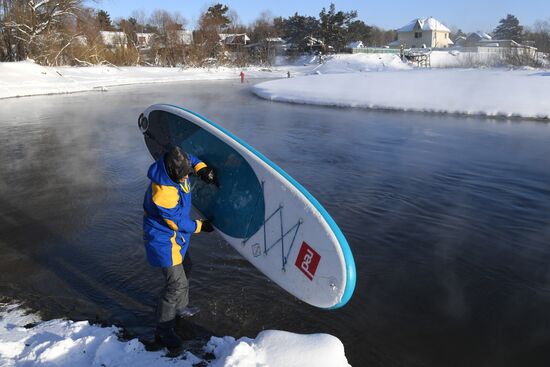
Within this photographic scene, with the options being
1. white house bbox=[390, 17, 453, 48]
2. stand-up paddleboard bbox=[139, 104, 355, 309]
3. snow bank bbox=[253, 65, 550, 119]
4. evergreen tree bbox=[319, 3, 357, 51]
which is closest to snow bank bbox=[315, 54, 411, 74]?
evergreen tree bbox=[319, 3, 357, 51]

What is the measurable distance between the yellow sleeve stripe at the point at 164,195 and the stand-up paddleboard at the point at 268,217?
1010mm

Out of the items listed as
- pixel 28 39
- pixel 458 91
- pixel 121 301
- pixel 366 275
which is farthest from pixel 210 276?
pixel 28 39

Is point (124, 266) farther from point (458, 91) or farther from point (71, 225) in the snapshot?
point (458, 91)

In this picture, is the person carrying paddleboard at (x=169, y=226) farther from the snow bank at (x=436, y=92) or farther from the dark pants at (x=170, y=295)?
the snow bank at (x=436, y=92)

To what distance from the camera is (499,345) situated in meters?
3.46

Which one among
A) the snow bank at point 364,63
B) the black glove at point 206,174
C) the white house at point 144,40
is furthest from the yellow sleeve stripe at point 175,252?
the white house at point 144,40

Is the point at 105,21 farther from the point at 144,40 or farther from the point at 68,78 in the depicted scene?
the point at 68,78

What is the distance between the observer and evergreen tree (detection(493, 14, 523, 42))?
83938mm

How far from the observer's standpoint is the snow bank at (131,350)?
2883mm

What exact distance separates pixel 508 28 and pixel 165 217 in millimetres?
102347

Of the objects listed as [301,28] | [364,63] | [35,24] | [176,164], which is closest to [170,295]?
[176,164]

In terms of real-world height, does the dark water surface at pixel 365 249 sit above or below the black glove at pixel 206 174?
below

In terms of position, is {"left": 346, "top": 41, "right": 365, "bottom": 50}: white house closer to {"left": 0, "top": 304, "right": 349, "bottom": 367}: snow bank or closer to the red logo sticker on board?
the red logo sticker on board

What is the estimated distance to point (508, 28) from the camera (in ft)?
286
